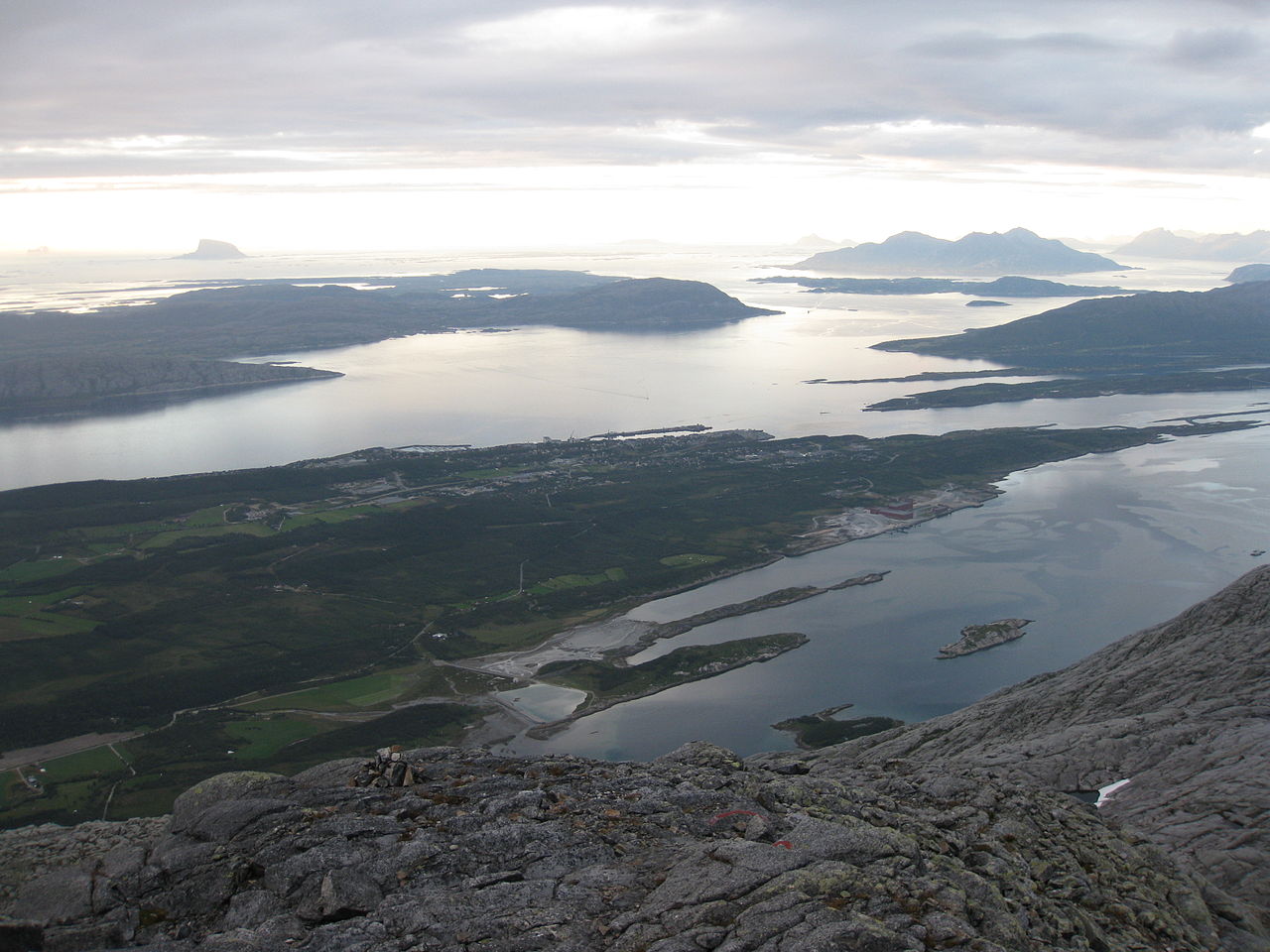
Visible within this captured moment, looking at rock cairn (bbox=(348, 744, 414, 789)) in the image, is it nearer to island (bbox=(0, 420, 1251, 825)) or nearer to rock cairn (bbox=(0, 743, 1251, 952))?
rock cairn (bbox=(0, 743, 1251, 952))

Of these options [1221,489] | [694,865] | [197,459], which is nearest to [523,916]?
[694,865]

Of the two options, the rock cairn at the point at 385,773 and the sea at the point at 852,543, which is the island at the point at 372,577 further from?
the rock cairn at the point at 385,773

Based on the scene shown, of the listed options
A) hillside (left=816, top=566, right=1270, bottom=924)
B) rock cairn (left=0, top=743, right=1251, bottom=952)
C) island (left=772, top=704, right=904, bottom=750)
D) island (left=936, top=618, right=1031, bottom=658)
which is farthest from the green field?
rock cairn (left=0, top=743, right=1251, bottom=952)

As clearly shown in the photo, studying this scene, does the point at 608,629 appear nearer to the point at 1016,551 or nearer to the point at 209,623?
the point at 209,623

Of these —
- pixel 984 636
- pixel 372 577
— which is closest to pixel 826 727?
pixel 984 636

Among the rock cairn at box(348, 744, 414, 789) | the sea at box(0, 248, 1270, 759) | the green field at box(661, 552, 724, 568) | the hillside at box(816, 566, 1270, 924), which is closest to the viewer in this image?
the rock cairn at box(348, 744, 414, 789)

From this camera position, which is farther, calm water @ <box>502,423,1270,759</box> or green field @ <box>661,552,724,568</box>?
green field @ <box>661,552,724,568</box>

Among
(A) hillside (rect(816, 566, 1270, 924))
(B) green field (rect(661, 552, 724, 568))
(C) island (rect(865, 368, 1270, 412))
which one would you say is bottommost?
(B) green field (rect(661, 552, 724, 568))

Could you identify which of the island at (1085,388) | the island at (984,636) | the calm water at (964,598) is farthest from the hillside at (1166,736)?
the island at (1085,388)
